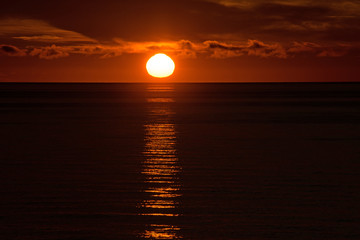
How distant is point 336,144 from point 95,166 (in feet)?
43.5

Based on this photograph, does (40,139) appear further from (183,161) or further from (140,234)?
(140,234)

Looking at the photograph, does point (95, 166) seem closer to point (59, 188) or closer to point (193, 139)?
point (59, 188)

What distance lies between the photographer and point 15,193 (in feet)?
51.6

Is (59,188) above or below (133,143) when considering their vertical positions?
below

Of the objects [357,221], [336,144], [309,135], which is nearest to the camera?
[357,221]

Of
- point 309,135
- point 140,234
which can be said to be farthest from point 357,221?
point 309,135

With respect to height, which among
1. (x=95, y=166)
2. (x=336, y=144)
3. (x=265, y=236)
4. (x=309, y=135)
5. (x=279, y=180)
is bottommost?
(x=265, y=236)

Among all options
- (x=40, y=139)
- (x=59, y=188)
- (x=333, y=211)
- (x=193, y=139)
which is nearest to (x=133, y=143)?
(x=193, y=139)

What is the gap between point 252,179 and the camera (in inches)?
704

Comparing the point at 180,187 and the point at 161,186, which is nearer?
the point at 180,187

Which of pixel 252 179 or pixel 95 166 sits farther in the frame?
pixel 95 166

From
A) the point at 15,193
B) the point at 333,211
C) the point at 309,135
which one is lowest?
the point at 333,211

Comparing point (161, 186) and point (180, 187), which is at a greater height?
point (161, 186)

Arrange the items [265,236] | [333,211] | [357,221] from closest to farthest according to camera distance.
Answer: [265,236]
[357,221]
[333,211]
